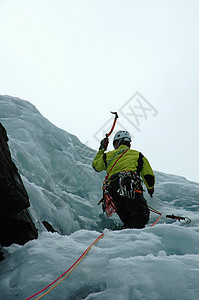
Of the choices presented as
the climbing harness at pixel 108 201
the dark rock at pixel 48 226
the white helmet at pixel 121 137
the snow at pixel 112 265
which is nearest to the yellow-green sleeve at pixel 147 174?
the climbing harness at pixel 108 201

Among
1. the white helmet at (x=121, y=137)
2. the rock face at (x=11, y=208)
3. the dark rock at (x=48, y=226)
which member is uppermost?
the white helmet at (x=121, y=137)

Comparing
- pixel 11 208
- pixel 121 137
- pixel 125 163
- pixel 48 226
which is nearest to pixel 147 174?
pixel 125 163

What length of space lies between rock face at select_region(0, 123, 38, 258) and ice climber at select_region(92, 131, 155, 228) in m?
1.50

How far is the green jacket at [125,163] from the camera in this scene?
163 inches

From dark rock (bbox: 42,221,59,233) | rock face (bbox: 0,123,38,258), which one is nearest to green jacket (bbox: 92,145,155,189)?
Result: rock face (bbox: 0,123,38,258)

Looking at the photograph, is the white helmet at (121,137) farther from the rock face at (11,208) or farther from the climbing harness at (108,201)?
the rock face at (11,208)

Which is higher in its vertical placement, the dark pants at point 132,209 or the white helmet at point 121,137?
the white helmet at point 121,137

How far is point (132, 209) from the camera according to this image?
3.75m

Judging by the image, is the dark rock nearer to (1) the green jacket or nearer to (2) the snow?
(1) the green jacket

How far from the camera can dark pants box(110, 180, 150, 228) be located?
3.68m

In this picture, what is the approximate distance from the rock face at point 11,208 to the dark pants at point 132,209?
1492mm

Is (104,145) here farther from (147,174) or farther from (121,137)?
(147,174)

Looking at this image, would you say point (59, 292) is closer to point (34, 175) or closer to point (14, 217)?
point (14, 217)

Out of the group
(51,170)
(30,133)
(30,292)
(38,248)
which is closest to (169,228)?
(38,248)
